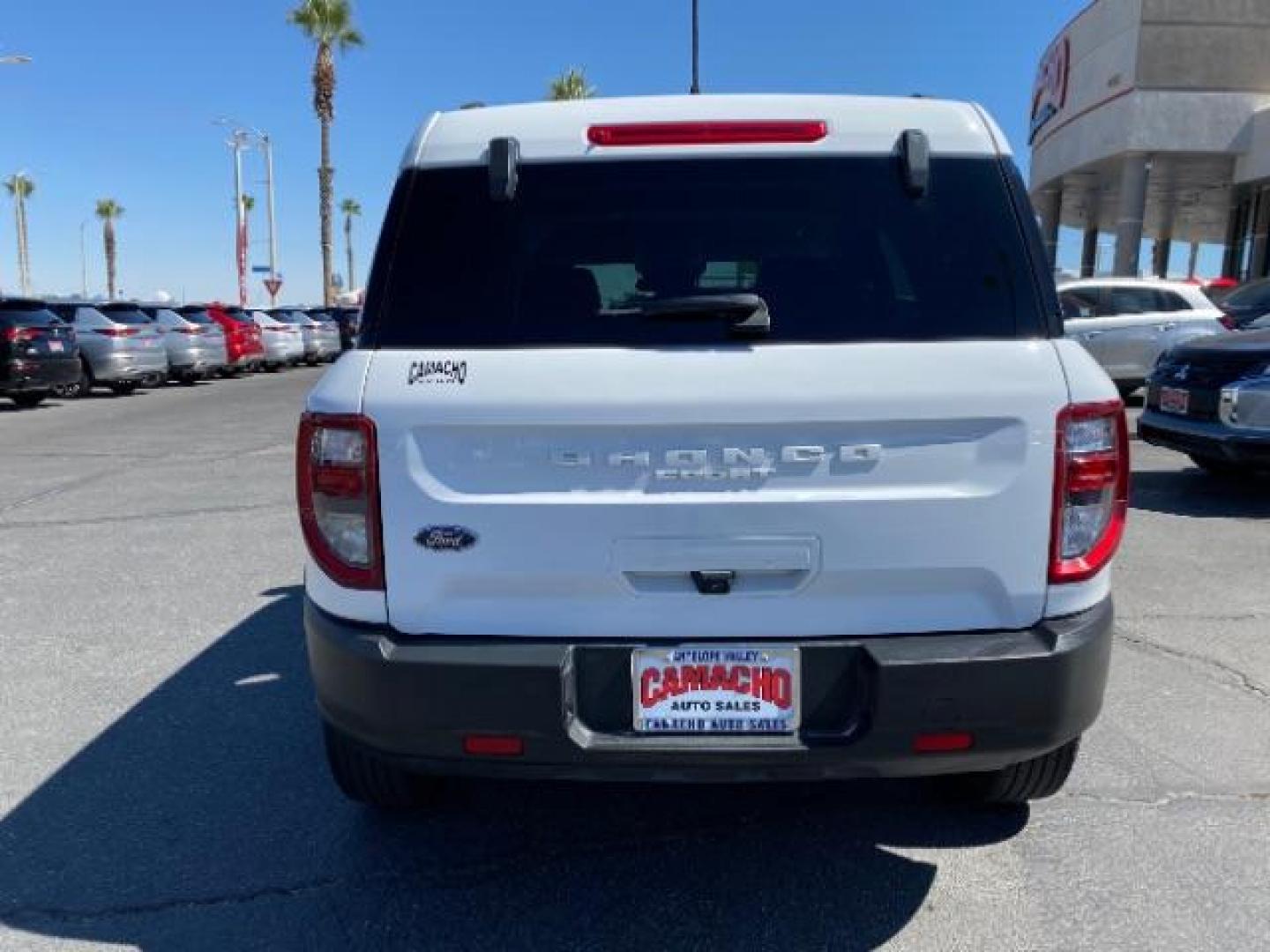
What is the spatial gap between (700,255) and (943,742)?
1.32 meters

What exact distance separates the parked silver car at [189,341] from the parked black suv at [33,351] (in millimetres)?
3967

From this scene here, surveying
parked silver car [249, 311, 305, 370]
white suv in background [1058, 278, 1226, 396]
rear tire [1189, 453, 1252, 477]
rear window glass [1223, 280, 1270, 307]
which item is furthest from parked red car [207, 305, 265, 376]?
rear tire [1189, 453, 1252, 477]

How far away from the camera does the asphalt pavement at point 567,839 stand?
2.62m

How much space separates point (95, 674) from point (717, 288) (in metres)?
3.38

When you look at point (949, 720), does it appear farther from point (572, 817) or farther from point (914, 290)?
point (572, 817)

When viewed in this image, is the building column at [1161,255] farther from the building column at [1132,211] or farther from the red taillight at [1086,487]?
the red taillight at [1086,487]

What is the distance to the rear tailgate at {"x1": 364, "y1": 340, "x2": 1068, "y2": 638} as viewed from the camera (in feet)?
7.49

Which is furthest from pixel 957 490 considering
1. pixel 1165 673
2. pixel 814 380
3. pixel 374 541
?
pixel 1165 673

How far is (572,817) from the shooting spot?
317cm

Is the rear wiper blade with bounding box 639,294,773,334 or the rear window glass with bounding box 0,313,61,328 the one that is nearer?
the rear wiper blade with bounding box 639,294,773,334

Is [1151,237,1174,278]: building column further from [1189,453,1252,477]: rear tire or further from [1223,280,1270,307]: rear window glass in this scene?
[1189,453,1252,477]: rear tire

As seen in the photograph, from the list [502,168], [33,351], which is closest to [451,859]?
[502,168]

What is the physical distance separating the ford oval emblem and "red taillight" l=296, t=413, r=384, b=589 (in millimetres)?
106

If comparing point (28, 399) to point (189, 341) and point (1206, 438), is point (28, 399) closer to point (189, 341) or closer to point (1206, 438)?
point (189, 341)
